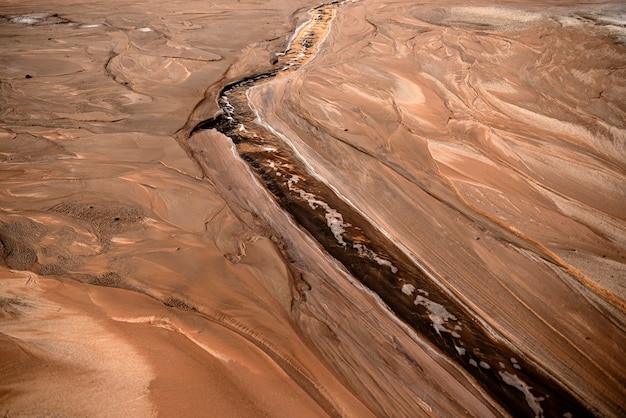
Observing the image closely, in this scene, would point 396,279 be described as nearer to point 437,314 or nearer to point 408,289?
point 408,289

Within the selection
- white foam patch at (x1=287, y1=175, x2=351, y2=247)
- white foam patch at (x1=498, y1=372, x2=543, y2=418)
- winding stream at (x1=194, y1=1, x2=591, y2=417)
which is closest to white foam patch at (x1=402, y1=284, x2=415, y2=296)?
winding stream at (x1=194, y1=1, x2=591, y2=417)

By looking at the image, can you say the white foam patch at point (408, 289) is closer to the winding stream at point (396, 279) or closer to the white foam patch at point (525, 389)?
the winding stream at point (396, 279)

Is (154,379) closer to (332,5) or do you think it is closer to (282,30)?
(282,30)

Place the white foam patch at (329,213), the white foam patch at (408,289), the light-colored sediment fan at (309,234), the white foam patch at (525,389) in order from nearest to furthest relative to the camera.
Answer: the light-colored sediment fan at (309,234)
the white foam patch at (525,389)
the white foam patch at (408,289)
the white foam patch at (329,213)

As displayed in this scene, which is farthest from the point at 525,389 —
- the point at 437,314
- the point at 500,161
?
the point at 500,161

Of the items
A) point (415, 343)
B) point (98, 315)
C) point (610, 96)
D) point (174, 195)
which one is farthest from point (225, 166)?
point (610, 96)

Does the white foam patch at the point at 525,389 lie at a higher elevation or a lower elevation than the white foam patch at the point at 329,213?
lower

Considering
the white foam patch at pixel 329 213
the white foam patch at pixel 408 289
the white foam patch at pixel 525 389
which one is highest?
the white foam patch at pixel 329 213

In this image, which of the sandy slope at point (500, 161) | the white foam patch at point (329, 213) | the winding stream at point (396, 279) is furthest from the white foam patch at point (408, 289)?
the white foam patch at point (329, 213)
